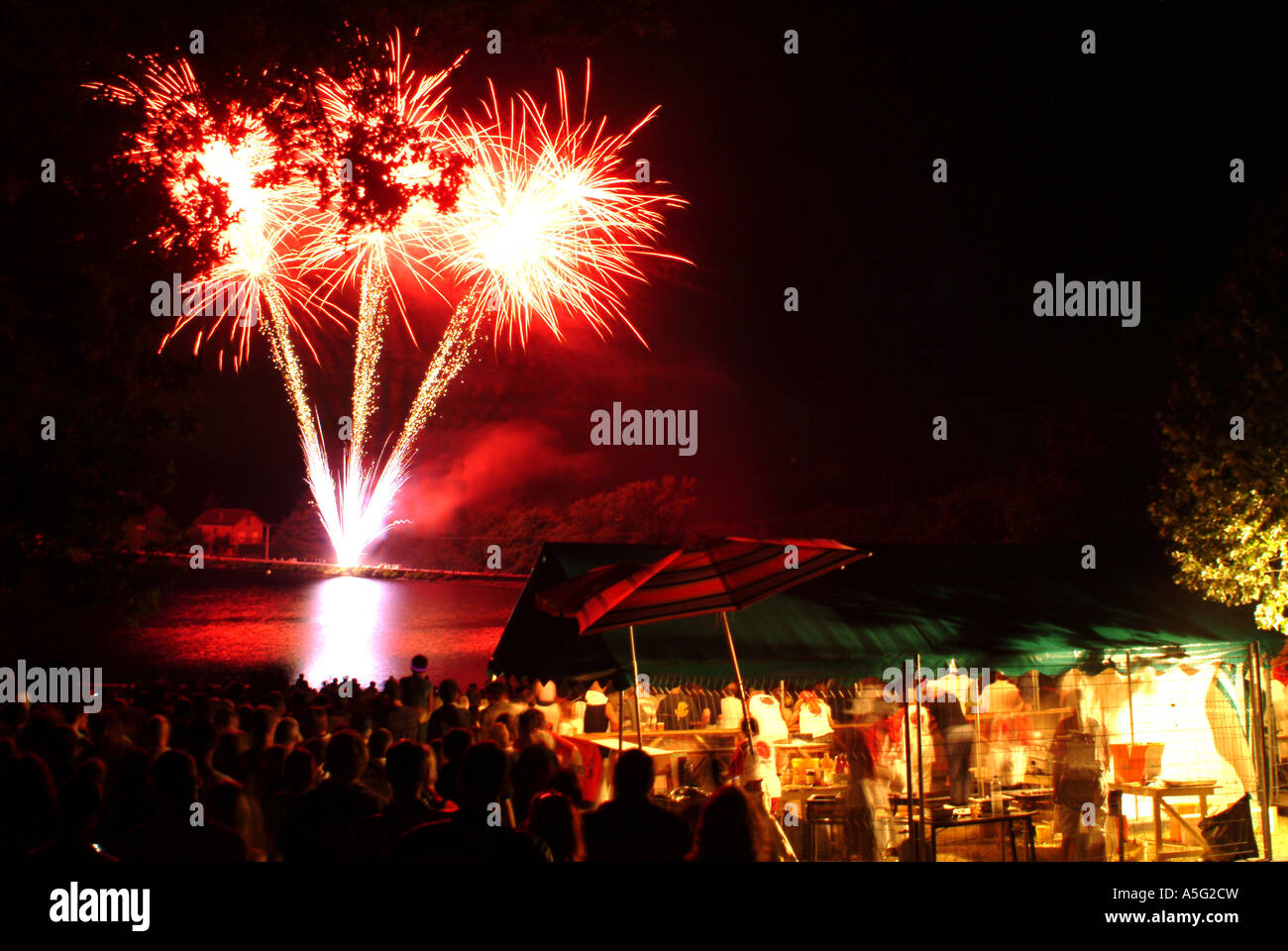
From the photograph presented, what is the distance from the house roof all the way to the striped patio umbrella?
282 feet

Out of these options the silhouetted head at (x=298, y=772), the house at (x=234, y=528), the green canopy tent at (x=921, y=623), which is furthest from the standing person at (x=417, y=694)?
the house at (x=234, y=528)

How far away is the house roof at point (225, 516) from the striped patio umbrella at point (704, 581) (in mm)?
85836

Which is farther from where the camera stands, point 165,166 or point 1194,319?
point 1194,319

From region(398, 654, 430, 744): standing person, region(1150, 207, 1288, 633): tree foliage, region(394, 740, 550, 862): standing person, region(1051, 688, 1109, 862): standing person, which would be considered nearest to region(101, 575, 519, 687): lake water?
region(398, 654, 430, 744): standing person

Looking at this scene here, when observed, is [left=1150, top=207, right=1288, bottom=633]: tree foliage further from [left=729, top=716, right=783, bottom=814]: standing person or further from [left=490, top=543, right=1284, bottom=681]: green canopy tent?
[left=729, top=716, right=783, bottom=814]: standing person

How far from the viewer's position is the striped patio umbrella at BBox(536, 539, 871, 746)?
299 inches

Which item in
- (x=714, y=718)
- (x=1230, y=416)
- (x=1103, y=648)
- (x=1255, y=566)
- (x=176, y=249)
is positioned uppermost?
(x=176, y=249)

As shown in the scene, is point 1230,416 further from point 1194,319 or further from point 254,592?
point 254,592

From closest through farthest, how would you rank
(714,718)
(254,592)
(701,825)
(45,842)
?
(45,842), (701,825), (714,718), (254,592)

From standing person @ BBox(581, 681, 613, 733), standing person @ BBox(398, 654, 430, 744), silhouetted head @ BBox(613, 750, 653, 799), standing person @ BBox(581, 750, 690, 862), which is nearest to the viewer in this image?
standing person @ BBox(581, 750, 690, 862)

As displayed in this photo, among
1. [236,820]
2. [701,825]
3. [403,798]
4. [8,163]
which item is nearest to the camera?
[701,825]

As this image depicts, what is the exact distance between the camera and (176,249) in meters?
9.19
